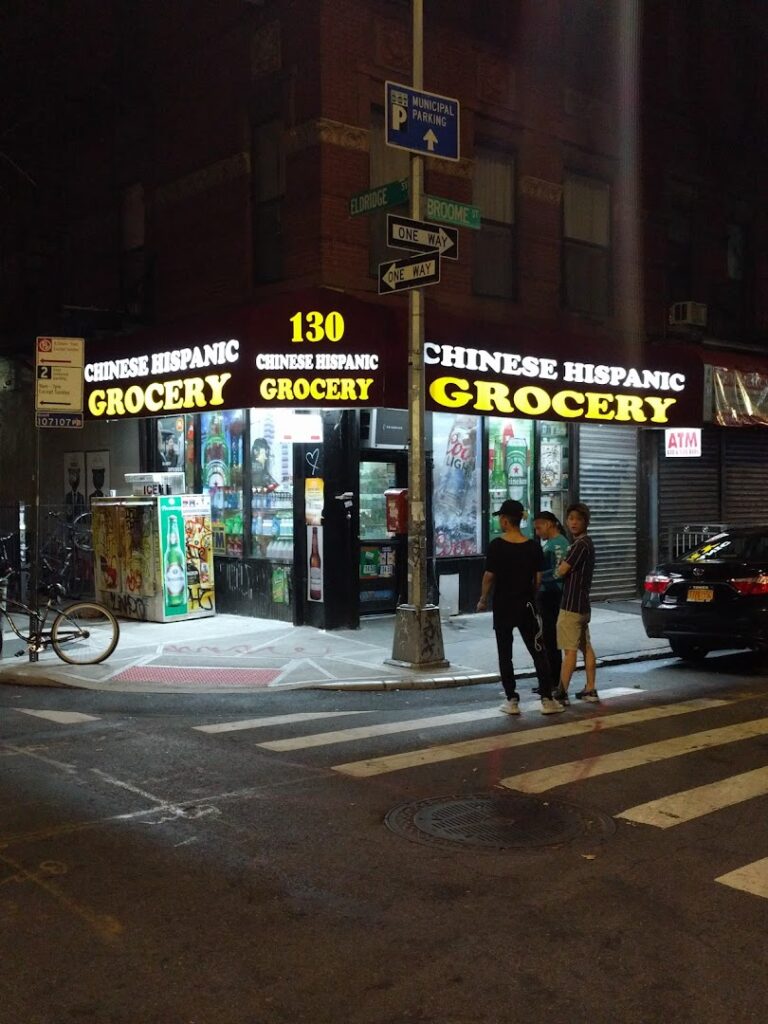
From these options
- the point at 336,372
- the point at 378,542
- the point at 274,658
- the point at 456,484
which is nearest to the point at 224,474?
the point at 378,542

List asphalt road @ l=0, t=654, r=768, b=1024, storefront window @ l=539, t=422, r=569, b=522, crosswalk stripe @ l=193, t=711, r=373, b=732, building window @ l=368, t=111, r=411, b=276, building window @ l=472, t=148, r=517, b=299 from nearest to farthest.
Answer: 1. asphalt road @ l=0, t=654, r=768, b=1024
2. crosswalk stripe @ l=193, t=711, r=373, b=732
3. building window @ l=368, t=111, r=411, b=276
4. building window @ l=472, t=148, r=517, b=299
5. storefront window @ l=539, t=422, r=569, b=522

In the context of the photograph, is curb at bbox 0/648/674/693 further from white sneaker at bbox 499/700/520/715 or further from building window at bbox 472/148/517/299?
building window at bbox 472/148/517/299

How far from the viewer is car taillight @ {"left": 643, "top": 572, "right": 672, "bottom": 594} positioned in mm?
12070

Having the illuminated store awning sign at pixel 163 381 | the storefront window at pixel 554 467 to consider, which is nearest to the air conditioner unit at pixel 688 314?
the storefront window at pixel 554 467

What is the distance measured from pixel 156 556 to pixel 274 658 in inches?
135

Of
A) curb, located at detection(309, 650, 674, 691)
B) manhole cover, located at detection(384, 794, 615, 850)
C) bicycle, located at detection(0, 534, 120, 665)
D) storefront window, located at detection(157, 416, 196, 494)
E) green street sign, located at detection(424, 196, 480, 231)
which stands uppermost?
green street sign, located at detection(424, 196, 480, 231)

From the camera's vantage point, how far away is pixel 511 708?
30.5 feet

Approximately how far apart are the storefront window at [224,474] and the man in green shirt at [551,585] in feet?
22.0

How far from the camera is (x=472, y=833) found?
5.80m

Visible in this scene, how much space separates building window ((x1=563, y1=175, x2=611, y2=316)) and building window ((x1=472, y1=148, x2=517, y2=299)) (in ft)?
4.42

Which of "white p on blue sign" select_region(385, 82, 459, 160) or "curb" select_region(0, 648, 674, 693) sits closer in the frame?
"curb" select_region(0, 648, 674, 693)

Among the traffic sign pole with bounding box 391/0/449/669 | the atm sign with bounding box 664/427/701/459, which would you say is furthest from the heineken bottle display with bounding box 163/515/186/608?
the atm sign with bounding box 664/427/701/459

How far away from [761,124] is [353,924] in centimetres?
2071

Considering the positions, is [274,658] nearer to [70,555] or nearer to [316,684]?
[316,684]
